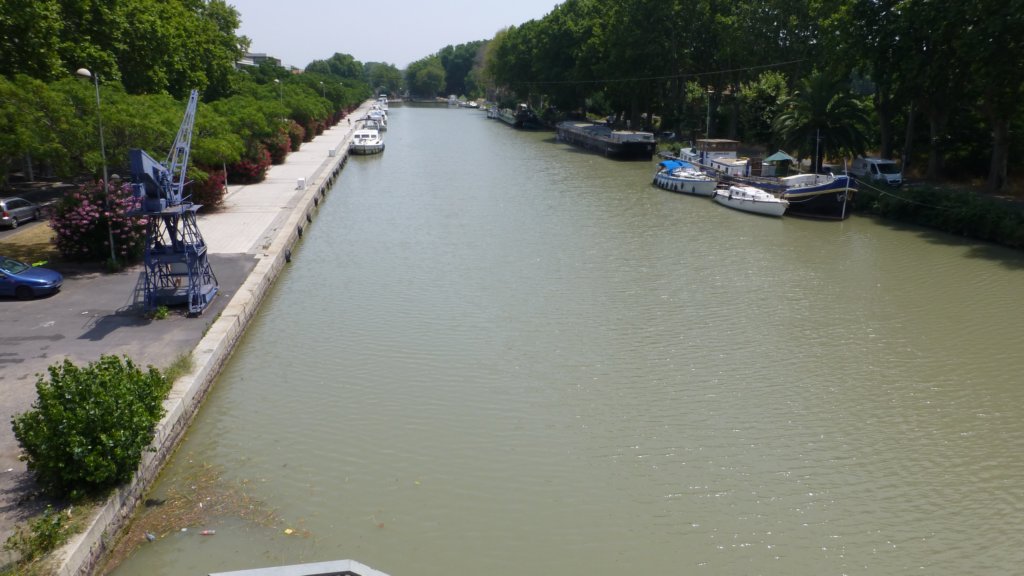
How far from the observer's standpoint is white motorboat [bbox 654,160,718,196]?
4034cm

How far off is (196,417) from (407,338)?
5443mm

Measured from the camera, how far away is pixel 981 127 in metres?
37.0

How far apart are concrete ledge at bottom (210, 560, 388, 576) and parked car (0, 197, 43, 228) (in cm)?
2340

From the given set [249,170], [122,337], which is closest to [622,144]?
[249,170]

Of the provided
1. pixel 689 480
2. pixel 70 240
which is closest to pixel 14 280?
pixel 70 240

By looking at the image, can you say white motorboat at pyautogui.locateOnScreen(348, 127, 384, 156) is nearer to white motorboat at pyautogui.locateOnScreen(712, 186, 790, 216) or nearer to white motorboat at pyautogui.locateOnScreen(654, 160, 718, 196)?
white motorboat at pyautogui.locateOnScreen(654, 160, 718, 196)

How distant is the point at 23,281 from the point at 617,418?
14.1m

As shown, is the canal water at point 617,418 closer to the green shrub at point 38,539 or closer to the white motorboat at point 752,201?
the green shrub at point 38,539

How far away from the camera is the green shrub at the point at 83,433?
984cm

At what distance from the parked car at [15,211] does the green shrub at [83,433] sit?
63.3 ft

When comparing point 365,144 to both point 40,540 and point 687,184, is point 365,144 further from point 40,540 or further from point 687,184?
point 40,540

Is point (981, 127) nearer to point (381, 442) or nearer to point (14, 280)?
→ point (381, 442)

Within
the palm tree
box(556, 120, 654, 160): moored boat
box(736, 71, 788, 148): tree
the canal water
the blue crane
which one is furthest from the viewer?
box(556, 120, 654, 160): moored boat

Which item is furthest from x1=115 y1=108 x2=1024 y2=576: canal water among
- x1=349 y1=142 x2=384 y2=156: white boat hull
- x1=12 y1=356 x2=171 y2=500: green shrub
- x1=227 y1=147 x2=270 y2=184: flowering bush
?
x1=349 y1=142 x2=384 y2=156: white boat hull
